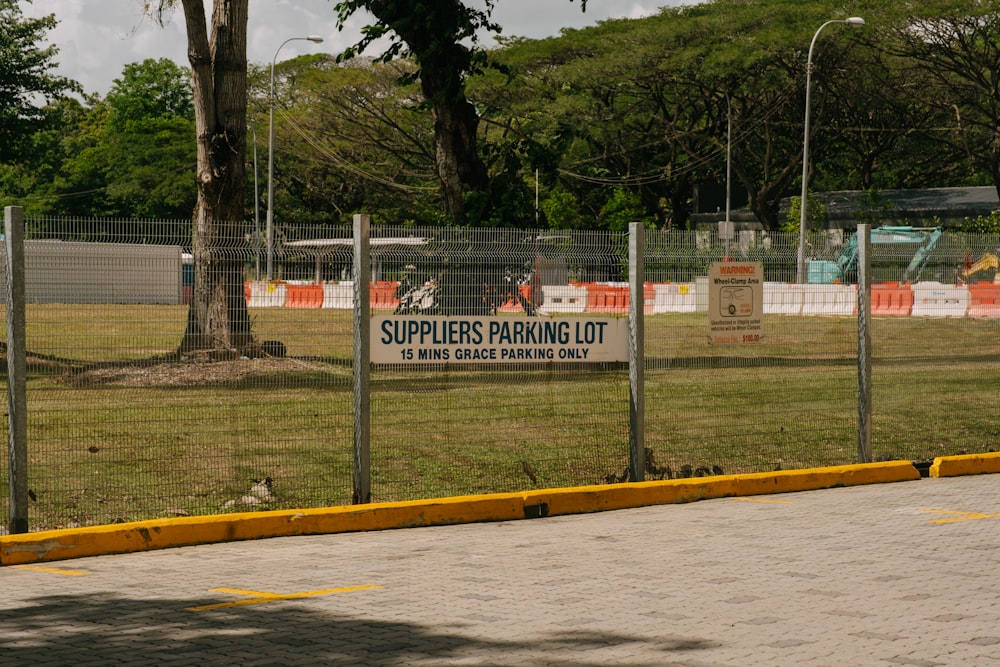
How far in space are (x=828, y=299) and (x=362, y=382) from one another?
Result: 4842mm

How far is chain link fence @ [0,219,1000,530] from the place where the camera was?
9.27 m

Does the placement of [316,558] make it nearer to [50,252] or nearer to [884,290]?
[50,252]

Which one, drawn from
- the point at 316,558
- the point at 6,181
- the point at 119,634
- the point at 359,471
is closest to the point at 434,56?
the point at 359,471

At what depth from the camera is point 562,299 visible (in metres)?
11.1

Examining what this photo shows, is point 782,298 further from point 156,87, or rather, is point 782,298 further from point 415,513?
point 156,87

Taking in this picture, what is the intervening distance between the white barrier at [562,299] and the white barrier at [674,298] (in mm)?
688

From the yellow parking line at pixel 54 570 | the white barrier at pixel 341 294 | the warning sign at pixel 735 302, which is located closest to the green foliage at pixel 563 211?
the warning sign at pixel 735 302

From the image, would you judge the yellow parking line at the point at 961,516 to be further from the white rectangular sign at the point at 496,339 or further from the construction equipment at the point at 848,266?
the white rectangular sign at the point at 496,339

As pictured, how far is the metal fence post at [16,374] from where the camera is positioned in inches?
344

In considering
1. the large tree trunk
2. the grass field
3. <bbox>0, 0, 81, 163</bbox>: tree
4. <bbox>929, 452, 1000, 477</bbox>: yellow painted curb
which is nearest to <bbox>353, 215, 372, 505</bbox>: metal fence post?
the grass field

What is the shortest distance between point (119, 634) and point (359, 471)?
12.7 ft

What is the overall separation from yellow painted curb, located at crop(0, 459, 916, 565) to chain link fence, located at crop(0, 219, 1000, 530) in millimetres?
459

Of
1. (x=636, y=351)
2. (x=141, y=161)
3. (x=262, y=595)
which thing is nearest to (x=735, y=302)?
(x=636, y=351)

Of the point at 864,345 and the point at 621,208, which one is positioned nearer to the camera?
the point at 864,345
